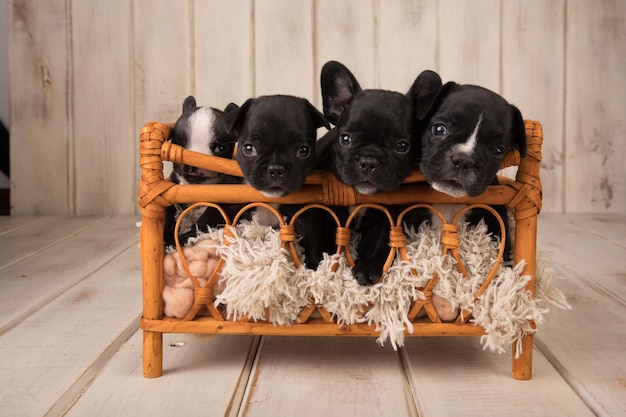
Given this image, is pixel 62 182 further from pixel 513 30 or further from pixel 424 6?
pixel 513 30

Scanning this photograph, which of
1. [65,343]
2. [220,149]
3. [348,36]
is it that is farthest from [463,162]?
[348,36]

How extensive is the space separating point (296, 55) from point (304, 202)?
1.85m

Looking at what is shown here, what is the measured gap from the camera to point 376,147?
53.3 inches

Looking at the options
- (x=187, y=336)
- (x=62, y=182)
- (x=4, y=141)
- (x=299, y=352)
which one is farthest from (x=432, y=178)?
(x=4, y=141)

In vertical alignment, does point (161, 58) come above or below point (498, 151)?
above

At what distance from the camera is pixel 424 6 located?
121 inches

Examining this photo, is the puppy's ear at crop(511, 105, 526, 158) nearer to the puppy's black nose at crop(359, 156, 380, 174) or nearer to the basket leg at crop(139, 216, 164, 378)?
the puppy's black nose at crop(359, 156, 380, 174)

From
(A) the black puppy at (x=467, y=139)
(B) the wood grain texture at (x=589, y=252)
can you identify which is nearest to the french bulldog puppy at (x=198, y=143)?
(A) the black puppy at (x=467, y=139)

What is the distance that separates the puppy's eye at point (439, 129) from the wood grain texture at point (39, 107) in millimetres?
2242

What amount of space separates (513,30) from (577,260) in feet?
3.96

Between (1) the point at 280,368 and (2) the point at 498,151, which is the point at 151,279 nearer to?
(1) the point at 280,368

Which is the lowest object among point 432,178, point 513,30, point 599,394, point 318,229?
point 599,394

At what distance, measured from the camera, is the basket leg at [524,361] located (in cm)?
135

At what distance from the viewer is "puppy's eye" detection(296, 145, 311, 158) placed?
4.51 ft
